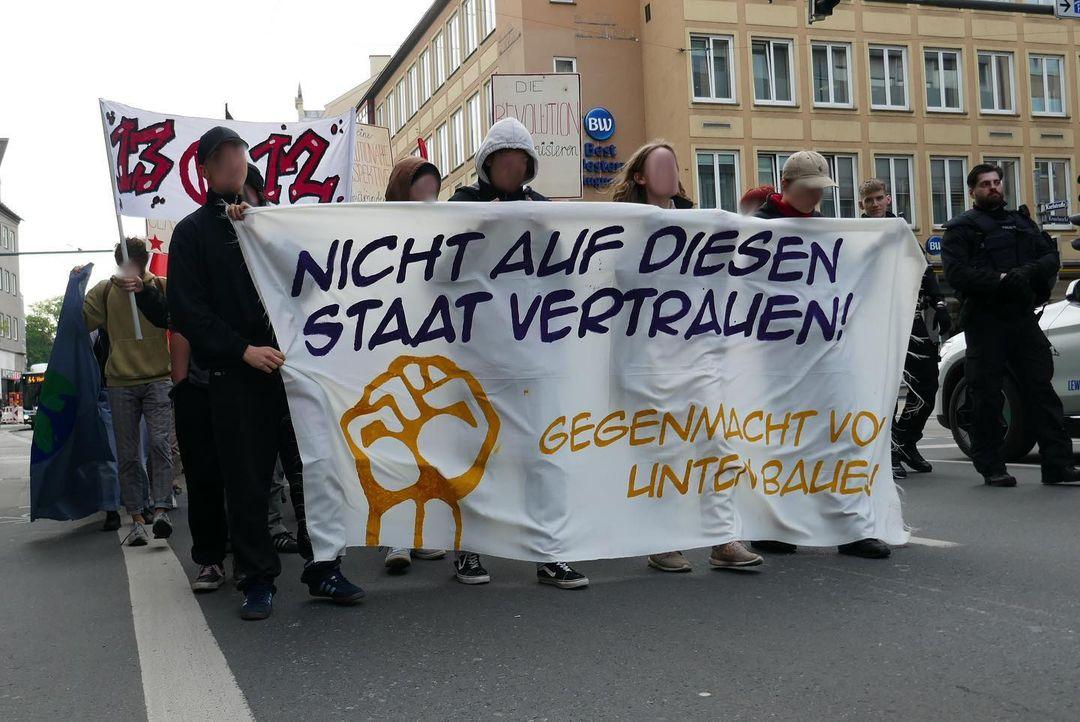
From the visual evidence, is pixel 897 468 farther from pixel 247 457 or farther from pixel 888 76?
pixel 888 76

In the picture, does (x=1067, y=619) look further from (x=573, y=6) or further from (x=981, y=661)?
(x=573, y=6)

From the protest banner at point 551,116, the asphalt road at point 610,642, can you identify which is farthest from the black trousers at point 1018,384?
the protest banner at point 551,116

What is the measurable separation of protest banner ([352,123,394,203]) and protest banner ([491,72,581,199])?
7.82 ft

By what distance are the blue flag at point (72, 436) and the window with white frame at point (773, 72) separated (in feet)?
97.4

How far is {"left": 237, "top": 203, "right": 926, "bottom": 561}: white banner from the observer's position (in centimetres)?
471

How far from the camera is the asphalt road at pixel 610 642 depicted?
3219mm

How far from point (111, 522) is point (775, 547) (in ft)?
15.9

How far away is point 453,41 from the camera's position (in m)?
43.1

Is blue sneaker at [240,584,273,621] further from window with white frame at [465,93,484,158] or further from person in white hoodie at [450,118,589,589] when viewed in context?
window with white frame at [465,93,484,158]

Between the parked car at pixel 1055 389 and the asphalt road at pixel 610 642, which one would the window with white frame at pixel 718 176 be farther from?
the asphalt road at pixel 610 642

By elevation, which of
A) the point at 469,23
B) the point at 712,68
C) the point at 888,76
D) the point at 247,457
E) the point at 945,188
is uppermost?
the point at 469,23

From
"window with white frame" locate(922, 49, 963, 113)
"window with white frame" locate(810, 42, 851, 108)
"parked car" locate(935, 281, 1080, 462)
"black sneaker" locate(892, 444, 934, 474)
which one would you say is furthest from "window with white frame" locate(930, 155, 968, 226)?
"black sneaker" locate(892, 444, 934, 474)

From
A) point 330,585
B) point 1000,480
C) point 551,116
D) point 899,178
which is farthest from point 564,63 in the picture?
point 330,585

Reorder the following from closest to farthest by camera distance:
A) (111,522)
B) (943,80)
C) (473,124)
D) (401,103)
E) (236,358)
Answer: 1. (236,358)
2. (111,522)
3. (943,80)
4. (473,124)
5. (401,103)
